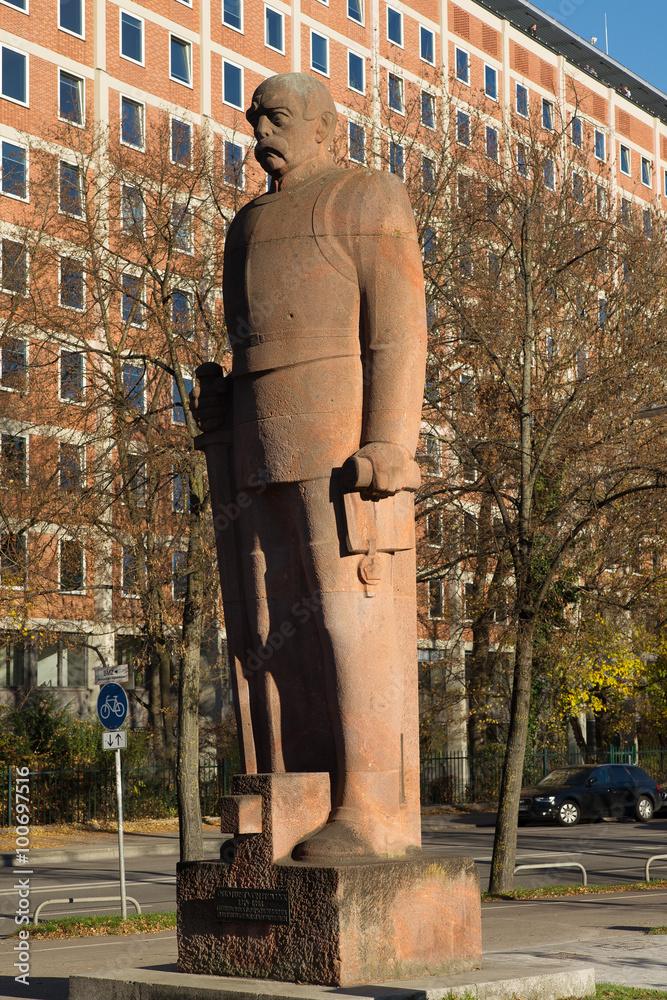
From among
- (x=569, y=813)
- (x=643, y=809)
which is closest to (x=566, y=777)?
(x=569, y=813)

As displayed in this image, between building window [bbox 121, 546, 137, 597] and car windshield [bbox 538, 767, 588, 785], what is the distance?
12.2 m

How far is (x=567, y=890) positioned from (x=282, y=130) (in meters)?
11.4

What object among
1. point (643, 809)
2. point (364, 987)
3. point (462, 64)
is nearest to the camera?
point (364, 987)

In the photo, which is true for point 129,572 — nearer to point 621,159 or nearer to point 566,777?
point 566,777

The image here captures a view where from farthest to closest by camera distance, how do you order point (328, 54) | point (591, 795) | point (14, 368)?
point (328, 54) → point (591, 795) → point (14, 368)

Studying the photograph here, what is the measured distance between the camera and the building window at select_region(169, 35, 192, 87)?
148 feet

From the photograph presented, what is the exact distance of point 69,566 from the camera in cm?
2619

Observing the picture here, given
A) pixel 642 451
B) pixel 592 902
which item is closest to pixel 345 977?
pixel 592 902

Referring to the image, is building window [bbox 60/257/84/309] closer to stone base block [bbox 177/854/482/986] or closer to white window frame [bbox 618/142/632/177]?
stone base block [bbox 177/854/482/986]

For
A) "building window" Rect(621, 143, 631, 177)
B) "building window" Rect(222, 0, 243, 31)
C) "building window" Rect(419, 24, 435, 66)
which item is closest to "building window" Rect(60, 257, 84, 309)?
"building window" Rect(222, 0, 243, 31)

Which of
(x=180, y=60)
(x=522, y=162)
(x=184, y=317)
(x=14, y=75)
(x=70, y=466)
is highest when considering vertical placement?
(x=180, y=60)

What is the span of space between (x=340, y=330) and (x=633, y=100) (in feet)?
216

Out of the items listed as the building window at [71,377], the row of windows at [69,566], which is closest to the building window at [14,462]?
the row of windows at [69,566]

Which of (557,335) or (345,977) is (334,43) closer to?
(557,335)
